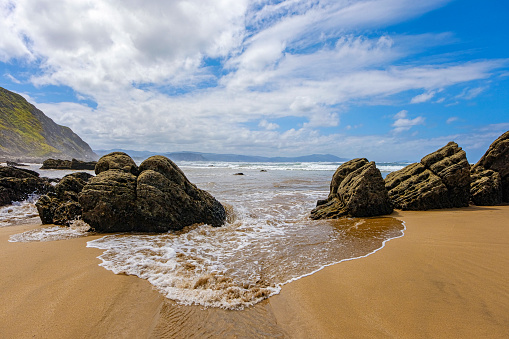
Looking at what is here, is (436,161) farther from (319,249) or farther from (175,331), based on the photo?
(175,331)

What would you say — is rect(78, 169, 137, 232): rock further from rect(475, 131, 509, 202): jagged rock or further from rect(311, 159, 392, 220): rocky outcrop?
rect(475, 131, 509, 202): jagged rock

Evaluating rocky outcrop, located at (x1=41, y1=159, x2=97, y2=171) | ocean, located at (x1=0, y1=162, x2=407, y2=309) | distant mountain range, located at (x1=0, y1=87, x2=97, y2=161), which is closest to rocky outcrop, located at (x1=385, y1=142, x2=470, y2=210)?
ocean, located at (x1=0, y1=162, x2=407, y2=309)

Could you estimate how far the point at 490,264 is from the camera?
4062 millimetres

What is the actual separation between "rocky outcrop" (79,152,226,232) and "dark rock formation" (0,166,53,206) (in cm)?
519

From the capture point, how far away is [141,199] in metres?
6.75

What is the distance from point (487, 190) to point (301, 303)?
11789 mm

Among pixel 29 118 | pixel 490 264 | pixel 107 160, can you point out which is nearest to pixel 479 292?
pixel 490 264

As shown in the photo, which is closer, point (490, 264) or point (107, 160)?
point (490, 264)

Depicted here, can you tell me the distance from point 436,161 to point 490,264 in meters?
8.02

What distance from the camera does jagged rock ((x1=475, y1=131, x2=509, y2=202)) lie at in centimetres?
1060

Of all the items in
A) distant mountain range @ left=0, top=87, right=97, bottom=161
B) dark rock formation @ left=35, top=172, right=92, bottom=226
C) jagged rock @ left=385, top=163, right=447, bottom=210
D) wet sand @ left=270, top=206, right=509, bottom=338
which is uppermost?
distant mountain range @ left=0, top=87, right=97, bottom=161

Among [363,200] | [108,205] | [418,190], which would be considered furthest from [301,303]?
[418,190]

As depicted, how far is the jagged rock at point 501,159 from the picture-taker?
34.8 feet

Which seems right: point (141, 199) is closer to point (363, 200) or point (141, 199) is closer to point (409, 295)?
point (409, 295)
